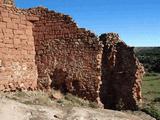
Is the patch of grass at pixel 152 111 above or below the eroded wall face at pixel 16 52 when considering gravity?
below

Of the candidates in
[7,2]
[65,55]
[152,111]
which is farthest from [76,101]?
[152,111]

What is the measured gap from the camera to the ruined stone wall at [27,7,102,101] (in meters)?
13.8

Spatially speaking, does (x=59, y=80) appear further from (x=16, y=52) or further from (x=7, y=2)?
(x=7, y=2)

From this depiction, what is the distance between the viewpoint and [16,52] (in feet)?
41.1

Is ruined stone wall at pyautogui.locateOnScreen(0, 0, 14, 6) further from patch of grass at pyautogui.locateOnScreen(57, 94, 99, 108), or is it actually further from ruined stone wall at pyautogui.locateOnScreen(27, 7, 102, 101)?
patch of grass at pyautogui.locateOnScreen(57, 94, 99, 108)

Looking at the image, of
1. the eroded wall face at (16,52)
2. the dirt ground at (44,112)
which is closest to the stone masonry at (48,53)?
the eroded wall face at (16,52)

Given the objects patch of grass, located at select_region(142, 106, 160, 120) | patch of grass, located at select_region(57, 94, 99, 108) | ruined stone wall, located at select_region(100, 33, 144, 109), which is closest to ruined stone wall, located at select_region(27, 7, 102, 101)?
patch of grass, located at select_region(57, 94, 99, 108)

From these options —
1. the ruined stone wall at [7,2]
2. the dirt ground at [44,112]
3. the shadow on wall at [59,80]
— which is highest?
the ruined stone wall at [7,2]

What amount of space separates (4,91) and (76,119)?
7.91 feet

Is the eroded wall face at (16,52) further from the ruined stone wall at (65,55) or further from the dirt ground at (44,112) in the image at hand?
the dirt ground at (44,112)

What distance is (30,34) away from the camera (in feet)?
43.9

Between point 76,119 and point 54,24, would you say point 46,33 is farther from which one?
point 76,119

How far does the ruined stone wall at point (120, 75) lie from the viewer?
1644cm

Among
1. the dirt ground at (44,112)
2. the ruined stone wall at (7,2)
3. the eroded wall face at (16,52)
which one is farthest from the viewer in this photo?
the ruined stone wall at (7,2)
